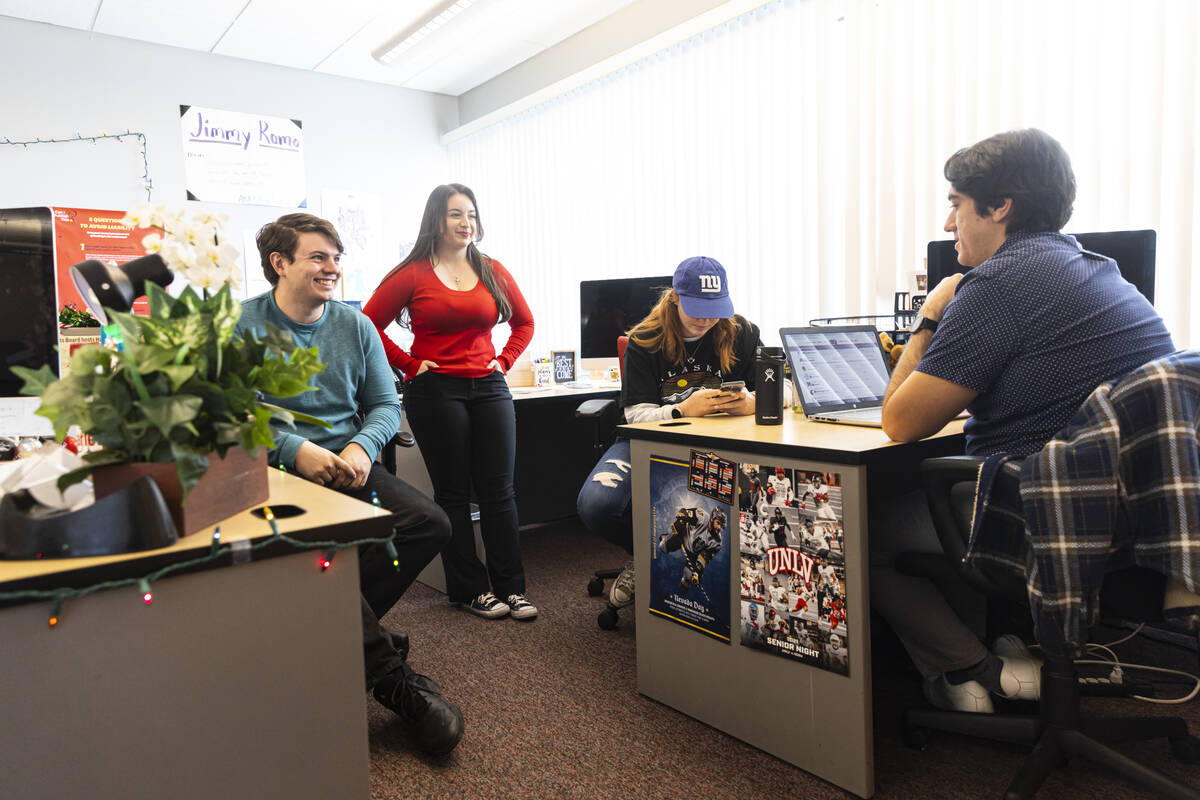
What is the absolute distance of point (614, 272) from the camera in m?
4.21

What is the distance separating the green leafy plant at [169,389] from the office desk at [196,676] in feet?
0.39

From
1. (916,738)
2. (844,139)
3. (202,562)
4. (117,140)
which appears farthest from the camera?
(117,140)

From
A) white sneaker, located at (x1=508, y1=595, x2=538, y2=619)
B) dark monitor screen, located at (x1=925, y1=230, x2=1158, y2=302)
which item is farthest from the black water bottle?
white sneaker, located at (x1=508, y1=595, x2=538, y2=619)

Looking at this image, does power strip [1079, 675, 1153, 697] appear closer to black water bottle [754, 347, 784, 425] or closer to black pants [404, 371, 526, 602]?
black water bottle [754, 347, 784, 425]

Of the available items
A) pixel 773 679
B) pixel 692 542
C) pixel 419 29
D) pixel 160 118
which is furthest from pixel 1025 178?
pixel 160 118

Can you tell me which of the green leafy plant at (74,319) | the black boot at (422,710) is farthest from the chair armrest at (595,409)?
the green leafy plant at (74,319)

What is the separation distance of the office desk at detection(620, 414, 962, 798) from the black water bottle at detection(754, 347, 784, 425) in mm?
35

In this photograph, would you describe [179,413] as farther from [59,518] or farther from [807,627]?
[807,627]

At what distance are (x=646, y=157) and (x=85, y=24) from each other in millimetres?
2883

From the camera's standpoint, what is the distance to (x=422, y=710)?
171 centimetres

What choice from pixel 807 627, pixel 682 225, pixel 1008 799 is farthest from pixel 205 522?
pixel 682 225

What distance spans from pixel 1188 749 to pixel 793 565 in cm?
88

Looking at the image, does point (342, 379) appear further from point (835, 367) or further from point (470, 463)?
point (835, 367)

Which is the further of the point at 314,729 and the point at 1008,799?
the point at 1008,799
